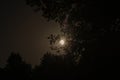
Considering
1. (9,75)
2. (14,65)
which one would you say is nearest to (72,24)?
(9,75)

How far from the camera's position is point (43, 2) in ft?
88.4

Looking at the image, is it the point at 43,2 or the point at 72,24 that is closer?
the point at 43,2

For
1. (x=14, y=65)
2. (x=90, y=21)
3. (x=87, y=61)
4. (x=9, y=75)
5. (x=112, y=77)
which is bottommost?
(x=112, y=77)

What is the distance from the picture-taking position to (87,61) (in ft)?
86.1

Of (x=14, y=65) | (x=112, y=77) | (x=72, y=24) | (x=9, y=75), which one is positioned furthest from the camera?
(x=14, y=65)

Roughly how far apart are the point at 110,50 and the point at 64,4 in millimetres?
4926

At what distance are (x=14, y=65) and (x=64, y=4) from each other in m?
46.9

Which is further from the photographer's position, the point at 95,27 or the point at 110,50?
the point at 95,27

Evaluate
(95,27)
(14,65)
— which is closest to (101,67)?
(95,27)

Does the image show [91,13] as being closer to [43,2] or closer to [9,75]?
[43,2]

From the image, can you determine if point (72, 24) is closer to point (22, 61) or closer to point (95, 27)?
point (95, 27)

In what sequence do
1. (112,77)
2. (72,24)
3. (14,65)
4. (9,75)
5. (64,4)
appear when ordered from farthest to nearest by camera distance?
(14,65)
(9,75)
(72,24)
(64,4)
(112,77)

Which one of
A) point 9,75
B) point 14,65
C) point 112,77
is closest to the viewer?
point 112,77

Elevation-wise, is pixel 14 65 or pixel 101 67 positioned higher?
pixel 14 65
